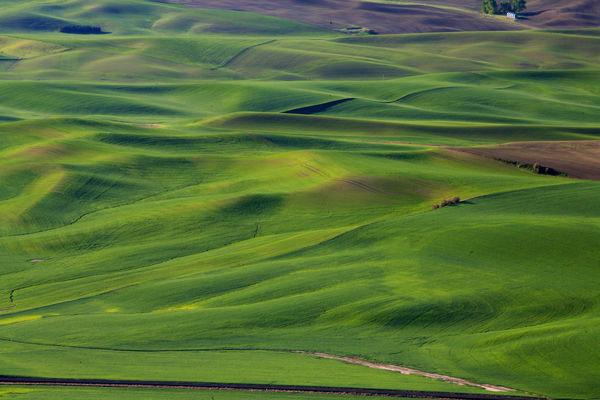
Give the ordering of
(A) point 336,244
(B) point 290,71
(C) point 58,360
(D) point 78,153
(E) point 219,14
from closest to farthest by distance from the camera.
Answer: (C) point 58,360 → (A) point 336,244 → (D) point 78,153 → (B) point 290,71 → (E) point 219,14

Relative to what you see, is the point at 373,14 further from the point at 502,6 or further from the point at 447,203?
the point at 447,203

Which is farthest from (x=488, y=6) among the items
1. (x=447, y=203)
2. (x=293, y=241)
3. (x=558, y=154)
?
(x=293, y=241)

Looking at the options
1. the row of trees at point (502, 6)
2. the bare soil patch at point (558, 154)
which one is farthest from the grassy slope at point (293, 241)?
the row of trees at point (502, 6)

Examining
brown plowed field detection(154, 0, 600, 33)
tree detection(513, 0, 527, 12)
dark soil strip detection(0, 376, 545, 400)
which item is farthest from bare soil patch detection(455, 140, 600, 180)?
tree detection(513, 0, 527, 12)

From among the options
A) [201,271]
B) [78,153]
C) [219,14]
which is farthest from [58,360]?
[219,14]

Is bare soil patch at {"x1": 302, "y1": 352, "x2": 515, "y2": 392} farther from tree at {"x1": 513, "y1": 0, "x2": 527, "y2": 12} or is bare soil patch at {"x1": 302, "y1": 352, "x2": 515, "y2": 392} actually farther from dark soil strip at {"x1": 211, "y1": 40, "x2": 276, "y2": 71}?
tree at {"x1": 513, "y1": 0, "x2": 527, "y2": 12}

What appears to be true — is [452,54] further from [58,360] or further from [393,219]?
[58,360]
